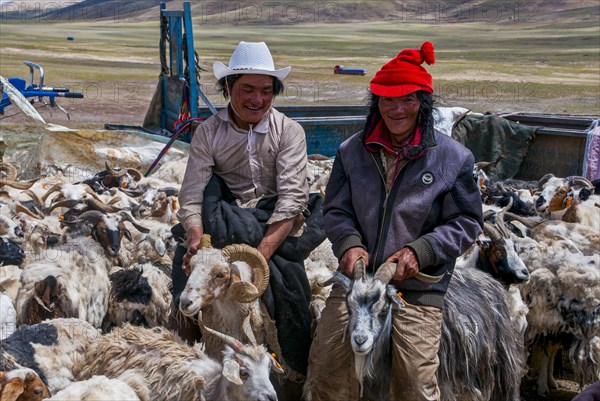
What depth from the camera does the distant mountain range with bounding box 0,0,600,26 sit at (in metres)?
132

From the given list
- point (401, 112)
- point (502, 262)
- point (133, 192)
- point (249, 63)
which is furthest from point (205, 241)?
point (133, 192)

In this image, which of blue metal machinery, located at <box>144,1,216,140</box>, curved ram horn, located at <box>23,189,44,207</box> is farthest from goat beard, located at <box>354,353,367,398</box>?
blue metal machinery, located at <box>144,1,216,140</box>

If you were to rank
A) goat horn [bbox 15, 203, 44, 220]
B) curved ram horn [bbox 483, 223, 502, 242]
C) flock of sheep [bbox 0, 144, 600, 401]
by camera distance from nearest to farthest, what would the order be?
1. flock of sheep [bbox 0, 144, 600, 401]
2. curved ram horn [bbox 483, 223, 502, 242]
3. goat horn [bbox 15, 203, 44, 220]

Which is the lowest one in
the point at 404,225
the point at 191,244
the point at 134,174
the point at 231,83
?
the point at 134,174

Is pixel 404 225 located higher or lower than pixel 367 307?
higher

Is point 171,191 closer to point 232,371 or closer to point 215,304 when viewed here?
point 215,304

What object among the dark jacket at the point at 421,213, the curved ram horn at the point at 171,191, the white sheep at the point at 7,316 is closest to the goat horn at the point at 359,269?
the dark jacket at the point at 421,213

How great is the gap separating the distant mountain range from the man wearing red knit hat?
119052 millimetres

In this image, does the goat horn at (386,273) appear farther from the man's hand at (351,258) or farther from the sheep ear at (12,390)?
the sheep ear at (12,390)

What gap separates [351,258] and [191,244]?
102 centimetres

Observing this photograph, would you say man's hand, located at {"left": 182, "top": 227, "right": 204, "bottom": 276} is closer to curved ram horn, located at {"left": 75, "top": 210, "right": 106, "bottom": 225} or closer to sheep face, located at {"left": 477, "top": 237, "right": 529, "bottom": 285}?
sheep face, located at {"left": 477, "top": 237, "right": 529, "bottom": 285}

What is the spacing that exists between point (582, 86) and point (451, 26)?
94904mm

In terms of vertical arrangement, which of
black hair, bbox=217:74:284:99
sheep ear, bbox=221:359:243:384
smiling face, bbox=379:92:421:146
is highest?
black hair, bbox=217:74:284:99

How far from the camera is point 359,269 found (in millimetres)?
3926
